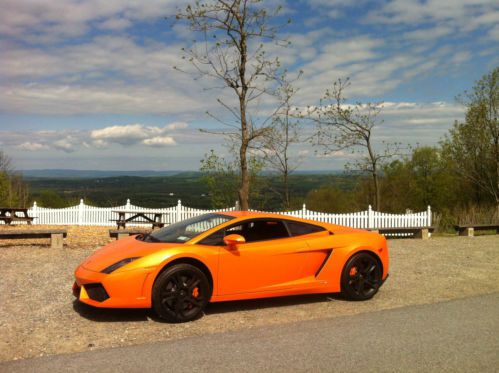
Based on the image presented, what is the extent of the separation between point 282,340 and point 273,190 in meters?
19.0

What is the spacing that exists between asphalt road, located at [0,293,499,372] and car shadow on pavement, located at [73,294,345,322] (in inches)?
38.6

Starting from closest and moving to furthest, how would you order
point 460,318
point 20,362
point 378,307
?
point 20,362 < point 460,318 < point 378,307

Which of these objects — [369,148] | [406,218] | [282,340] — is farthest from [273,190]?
[282,340]

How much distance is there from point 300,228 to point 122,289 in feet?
8.51

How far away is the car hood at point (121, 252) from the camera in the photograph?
5.91m

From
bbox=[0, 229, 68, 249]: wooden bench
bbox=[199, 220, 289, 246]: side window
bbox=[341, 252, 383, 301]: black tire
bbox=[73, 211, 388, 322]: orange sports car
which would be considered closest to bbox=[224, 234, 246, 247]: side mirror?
bbox=[73, 211, 388, 322]: orange sports car

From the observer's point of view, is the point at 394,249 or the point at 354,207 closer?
the point at 394,249

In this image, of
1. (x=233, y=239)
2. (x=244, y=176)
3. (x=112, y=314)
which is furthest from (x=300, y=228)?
(x=244, y=176)

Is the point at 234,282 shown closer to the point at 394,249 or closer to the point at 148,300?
the point at 148,300

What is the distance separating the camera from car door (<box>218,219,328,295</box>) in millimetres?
6223

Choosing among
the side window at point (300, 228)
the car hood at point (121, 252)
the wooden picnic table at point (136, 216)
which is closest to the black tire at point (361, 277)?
the side window at point (300, 228)

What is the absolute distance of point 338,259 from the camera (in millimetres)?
6941

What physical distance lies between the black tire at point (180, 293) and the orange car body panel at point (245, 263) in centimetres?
10

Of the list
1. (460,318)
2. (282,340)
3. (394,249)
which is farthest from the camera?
(394,249)
